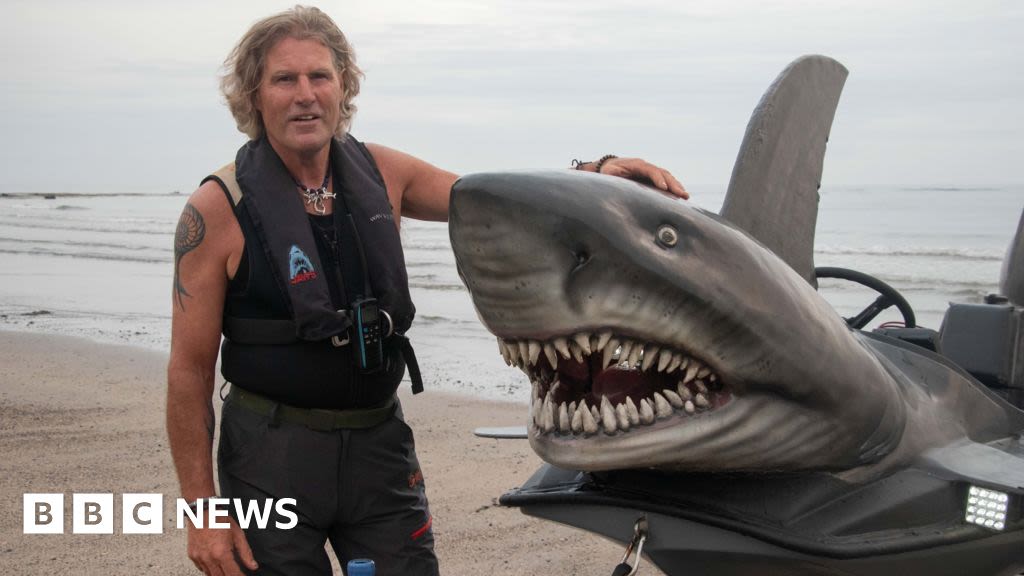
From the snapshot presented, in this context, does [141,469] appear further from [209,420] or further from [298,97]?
[298,97]

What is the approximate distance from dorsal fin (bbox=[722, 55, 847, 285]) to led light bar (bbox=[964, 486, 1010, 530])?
2.33 feet

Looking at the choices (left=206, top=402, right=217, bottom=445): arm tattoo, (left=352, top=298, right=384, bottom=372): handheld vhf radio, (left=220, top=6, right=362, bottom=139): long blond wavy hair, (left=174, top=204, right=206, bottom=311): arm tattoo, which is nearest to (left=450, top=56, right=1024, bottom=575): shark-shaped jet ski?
(left=352, top=298, right=384, bottom=372): handheld vhf radio

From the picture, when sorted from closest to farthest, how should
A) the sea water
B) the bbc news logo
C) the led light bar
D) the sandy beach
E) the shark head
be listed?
1. the shark head
2. the led light bar
3. the sandy beach
4. the bbc news logo
5. the sea water

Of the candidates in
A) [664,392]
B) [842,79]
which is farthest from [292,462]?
[842,79]

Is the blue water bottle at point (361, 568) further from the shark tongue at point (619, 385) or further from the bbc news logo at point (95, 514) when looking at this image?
the bbc news logo at point (95, 514)

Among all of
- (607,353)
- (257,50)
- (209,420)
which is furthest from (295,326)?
(607,353)

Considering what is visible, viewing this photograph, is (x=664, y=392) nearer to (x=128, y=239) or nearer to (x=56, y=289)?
(x=56, y=289)

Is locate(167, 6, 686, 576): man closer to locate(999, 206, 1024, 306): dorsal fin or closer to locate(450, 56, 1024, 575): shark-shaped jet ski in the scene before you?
locate(450, 56, 1024, 575): shark-shaped jet ski

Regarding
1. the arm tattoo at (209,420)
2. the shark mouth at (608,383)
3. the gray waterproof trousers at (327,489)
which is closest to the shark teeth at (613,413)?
the shark mouth at (608,383)

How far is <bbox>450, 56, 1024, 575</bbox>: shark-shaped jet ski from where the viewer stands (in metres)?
2.05

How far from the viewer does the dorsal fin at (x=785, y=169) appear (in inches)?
115

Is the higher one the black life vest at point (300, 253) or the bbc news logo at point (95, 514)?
the black life vest at point (300, 253)

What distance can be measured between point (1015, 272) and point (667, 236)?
2122 millimetres

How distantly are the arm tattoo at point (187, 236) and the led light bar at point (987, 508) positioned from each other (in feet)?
6.37
